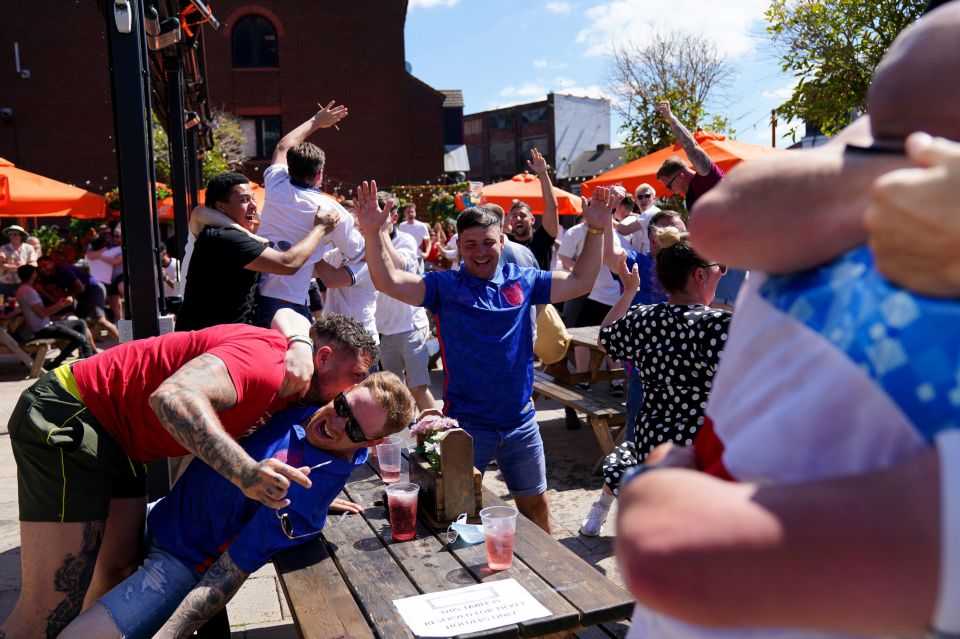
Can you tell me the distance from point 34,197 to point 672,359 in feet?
31.1

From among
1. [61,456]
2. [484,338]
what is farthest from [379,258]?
[61,456]

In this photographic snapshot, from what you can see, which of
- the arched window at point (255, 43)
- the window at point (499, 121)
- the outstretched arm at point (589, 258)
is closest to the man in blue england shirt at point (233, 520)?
the outstretched arm at point (589, 258)

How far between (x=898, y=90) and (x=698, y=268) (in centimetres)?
266

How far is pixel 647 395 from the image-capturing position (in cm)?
368

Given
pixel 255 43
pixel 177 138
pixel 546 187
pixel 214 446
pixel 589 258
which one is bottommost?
pixel 214 446

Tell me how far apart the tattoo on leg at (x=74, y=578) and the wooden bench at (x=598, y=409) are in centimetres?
373

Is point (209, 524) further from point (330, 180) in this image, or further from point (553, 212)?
point (330, 180)

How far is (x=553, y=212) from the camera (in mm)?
5457

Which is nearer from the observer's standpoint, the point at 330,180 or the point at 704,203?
the point at 704,203

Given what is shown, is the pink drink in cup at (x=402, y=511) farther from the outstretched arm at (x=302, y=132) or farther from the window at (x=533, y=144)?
the window at (x=533, y=144)

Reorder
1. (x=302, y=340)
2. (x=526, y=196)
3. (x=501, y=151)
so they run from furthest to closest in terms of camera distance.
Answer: (x=501, y=151)
(x=526, y=196)
(x=302, y=340)

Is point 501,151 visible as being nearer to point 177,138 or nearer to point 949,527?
point 177,138

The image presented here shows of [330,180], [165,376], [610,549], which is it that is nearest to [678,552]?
[165,376]

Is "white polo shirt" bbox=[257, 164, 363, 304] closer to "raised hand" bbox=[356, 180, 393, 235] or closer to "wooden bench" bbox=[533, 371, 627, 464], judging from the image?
"raised hand" bbox=[356, 180, 393, 235]
